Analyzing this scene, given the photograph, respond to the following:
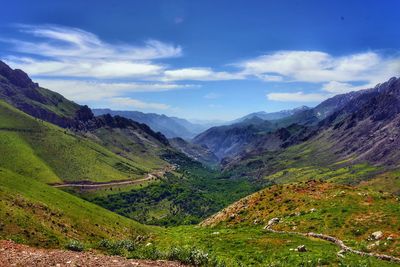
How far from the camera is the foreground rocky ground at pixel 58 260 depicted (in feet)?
89.9

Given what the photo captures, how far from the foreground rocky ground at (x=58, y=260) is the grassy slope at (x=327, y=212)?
25896 millimetres

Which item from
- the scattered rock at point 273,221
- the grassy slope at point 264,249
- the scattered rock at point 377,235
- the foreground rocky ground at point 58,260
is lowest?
the scattered rock at point 273,221

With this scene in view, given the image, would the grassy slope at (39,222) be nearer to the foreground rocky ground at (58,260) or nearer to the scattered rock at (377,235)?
the foreground rocky ground at (58,260)

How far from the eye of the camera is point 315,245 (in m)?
42.5

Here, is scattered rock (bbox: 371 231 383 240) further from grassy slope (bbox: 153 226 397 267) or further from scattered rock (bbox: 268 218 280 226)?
scattered rock (bbox: 268 218 280 226)

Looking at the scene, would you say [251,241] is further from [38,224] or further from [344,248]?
[38,224]

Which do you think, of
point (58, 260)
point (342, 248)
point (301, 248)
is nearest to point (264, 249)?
point (301, 248)

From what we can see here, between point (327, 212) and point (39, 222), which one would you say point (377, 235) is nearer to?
point (327, 212)

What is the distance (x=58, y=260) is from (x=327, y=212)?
41442 mm

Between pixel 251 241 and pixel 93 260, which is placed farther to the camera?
pixel 251 241

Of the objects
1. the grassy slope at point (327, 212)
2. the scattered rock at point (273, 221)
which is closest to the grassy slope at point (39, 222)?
the grassy slope at point (327, 212)

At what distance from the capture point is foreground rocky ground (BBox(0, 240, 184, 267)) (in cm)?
2742

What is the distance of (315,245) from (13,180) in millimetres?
75052

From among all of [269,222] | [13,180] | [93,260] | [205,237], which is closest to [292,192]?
[269,222]
